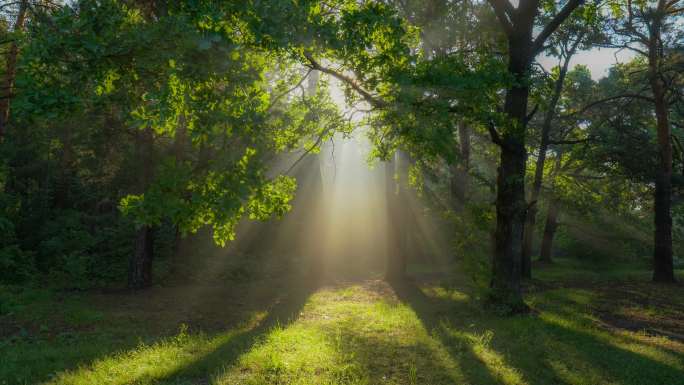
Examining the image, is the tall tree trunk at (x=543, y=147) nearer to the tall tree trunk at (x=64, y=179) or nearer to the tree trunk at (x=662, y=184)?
the tree trunk at (x=662, y=184)

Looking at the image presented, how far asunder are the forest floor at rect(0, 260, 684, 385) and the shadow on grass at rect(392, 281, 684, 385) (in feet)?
0.10

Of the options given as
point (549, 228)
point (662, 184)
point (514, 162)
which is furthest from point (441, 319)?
point (549, 228)

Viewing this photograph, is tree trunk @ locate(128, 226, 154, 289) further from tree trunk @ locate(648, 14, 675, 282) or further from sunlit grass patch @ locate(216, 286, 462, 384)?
tree trunk @ locate(648, 14, 675, 282)

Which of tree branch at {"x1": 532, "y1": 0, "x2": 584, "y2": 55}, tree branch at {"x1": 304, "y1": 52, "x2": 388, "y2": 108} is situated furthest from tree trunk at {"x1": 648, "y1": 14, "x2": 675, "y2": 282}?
tree branch at {"x1": 304, "y1": 52, "x2": 388, "y2": 108}

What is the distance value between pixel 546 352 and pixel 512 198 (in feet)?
14.8

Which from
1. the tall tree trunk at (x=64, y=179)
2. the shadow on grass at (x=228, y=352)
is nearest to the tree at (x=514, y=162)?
the shadow on grass at (x=228, y=352)

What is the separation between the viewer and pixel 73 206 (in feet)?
74.8

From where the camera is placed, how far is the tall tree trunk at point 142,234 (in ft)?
50.2

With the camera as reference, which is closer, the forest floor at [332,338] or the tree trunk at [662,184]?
the forest floor at [332,338]

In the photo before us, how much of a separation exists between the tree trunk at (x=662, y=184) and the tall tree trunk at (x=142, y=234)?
781 inches

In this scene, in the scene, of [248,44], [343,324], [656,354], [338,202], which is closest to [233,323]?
[343,324]

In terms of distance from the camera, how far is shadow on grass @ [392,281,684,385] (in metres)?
6.79

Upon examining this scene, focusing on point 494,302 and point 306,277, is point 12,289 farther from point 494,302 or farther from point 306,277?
point 494,302

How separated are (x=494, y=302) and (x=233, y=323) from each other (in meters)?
6.58
